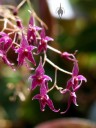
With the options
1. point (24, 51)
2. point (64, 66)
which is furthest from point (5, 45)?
point (64, 66)

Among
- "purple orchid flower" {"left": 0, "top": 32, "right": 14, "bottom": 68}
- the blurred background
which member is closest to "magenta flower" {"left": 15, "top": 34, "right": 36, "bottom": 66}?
"purple orchid flower" {"left": 0, "top": 32, "right": 14, "bottom": 68}

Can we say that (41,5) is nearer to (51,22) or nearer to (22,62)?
(51,22)

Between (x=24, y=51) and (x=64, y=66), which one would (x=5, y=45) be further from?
(x=64, y=66)

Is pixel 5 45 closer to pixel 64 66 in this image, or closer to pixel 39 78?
pixel 39 78

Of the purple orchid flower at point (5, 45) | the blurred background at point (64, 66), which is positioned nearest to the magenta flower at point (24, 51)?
the purple orchid flower at point (5, 45)

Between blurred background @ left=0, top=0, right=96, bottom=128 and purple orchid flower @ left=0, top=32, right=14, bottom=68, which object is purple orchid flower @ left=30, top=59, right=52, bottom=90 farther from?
blurred background @ left=0, top=0, right=96, bottom=128

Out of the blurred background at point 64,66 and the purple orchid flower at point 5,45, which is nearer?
the purple orchid flower at point 5,45

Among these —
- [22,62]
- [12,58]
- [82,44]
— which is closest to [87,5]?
[82,44]

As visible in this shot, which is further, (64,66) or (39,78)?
(64,66)

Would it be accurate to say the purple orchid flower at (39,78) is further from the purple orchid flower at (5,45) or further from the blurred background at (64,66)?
the blurred background at (64,66)
